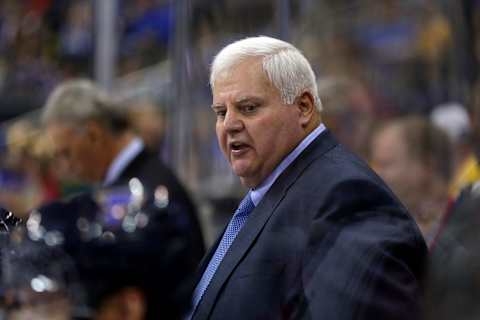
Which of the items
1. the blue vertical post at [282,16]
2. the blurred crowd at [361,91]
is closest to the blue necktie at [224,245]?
the blurred crowd at [361,91]

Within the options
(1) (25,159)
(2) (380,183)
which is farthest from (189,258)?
(1) (25,159)

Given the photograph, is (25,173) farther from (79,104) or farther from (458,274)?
(458,274)

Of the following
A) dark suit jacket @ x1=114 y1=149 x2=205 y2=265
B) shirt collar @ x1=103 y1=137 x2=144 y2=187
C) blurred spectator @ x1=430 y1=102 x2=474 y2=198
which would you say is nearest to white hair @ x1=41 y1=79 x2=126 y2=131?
shirt collar @ x1=103 y1=137 x2=144 y2=187

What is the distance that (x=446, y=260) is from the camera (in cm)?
155

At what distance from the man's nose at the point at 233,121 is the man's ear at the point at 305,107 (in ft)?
0.58

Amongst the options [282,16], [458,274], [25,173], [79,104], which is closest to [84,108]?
[79,104]

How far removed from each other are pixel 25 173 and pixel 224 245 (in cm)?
414

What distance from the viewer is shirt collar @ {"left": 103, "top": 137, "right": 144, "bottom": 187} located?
16.9 ft

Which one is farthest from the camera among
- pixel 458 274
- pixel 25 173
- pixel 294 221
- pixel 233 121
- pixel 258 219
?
pixel 25 173

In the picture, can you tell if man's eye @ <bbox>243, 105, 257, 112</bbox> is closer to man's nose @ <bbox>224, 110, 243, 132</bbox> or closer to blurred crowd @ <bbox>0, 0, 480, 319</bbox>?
man's nose @ <bbox>224, 110, 243, 132</bbox>

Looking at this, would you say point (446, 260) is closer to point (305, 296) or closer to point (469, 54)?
point (305, 296)

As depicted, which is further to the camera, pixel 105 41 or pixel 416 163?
pixel 105 41

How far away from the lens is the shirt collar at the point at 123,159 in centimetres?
514

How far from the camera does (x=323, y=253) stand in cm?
302
